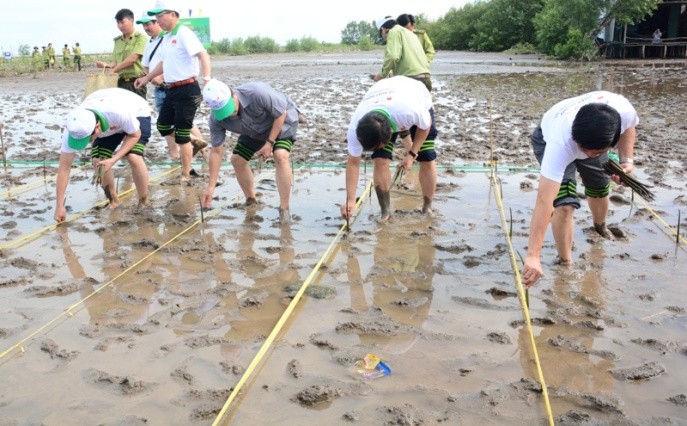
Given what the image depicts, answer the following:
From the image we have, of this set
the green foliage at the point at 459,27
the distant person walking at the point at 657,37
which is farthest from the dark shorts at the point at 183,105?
the green foliage at the point at 459,27

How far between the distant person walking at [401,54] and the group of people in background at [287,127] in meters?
0.01

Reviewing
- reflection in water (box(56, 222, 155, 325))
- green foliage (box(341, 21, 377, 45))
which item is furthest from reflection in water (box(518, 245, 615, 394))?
green foliage (box(341, 21, 377, 45))

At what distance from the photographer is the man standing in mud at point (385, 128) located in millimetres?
4578

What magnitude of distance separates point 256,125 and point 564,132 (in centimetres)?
278

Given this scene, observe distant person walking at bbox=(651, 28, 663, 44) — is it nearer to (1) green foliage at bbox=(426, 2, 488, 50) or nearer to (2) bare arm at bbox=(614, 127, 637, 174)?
(1) green foliage at bbox=(426, 2, 488, 50)

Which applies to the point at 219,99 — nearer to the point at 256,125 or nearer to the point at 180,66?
the point at 256,125

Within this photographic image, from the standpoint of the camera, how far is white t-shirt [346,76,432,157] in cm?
483

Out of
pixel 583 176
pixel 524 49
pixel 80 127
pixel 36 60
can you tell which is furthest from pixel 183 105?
pixel 524 49

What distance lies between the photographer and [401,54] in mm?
6918

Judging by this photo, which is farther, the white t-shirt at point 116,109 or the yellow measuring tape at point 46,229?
the white t-shirt at point 116,109

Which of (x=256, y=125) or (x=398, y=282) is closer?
(x=398, y=282)

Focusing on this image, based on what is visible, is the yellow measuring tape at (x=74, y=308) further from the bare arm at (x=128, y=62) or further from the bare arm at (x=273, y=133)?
the bare arm at (x=128, y=62)

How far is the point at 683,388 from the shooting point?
114 inches

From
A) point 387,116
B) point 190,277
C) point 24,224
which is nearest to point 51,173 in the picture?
point 24,224
